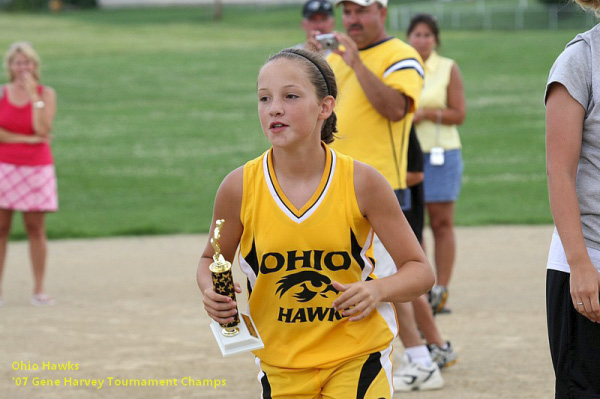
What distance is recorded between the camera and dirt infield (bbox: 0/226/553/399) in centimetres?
546

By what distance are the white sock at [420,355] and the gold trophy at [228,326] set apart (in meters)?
2.29

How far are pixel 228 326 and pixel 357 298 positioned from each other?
43 cm

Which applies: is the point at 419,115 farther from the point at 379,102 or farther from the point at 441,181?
the point at 379,102

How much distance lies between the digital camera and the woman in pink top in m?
3.35

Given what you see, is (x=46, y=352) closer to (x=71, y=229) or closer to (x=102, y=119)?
(x=71, y=229)

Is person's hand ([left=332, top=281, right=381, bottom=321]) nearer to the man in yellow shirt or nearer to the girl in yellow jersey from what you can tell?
the girl in yellow jersey

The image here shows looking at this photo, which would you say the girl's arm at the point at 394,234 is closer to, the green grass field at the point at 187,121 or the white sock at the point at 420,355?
the white sock at the point at 420,355

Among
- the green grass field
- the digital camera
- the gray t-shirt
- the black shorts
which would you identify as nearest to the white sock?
the digital camera

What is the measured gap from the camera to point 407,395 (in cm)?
524

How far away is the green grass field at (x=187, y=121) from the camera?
1211 centimetres

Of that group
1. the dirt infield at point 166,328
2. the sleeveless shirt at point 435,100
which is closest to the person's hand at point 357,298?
the dirt infield at point 166,328

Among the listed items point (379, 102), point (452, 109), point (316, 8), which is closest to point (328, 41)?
point (379, 102)

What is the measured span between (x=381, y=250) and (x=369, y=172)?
5.92 ft

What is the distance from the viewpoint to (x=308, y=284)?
10.8 ft
